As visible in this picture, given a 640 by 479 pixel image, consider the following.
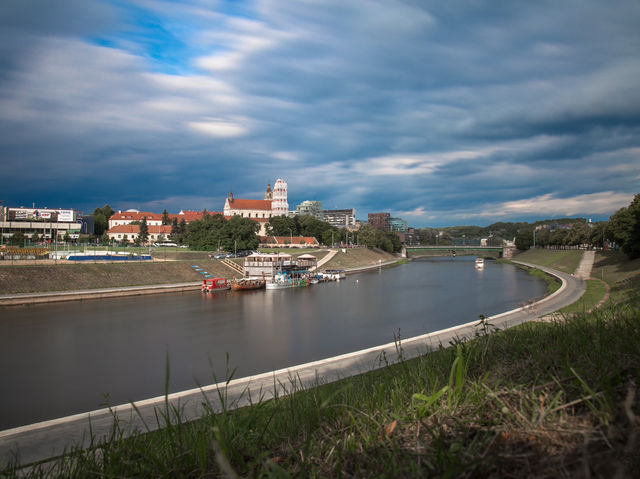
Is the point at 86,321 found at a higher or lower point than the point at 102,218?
lower

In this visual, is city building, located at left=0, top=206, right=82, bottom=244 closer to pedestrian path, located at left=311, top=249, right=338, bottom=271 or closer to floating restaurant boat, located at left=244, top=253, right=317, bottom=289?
pedestrian path, located at left=311, top=249, right=338, bottom=271

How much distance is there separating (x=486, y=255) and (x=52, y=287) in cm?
11924

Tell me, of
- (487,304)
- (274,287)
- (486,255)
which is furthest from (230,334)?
(486,255)

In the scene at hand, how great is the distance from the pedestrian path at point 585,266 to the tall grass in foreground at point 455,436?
51312mm

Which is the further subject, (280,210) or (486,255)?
(280,210)

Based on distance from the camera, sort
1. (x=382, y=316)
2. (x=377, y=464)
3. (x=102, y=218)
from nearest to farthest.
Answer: (x=377, y=464) < (x=382, y=316) < (x=102, y=218)

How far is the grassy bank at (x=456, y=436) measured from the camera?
69.2 inches

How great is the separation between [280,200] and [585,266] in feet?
415

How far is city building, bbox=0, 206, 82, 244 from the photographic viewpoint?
8231 centimetres

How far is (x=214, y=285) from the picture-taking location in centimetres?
4394

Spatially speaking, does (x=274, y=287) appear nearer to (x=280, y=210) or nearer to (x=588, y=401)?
(x=588, y=401)

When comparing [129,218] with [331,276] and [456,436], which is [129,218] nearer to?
[331,276]

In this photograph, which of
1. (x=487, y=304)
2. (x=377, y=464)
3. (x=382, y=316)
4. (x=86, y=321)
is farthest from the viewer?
(x=487, y=304)

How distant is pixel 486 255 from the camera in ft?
427
